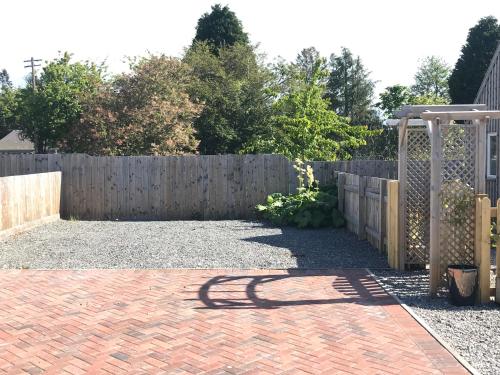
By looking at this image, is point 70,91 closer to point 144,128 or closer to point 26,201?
point 144,128

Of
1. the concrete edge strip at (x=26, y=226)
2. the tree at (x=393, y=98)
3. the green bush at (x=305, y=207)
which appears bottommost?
the concrete edge strip at (x=26, y=226)

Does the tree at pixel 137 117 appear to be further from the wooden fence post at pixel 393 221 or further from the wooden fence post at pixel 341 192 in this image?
the wooden fence post at pixel 393 221

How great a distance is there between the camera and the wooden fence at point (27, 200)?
38.0 ft

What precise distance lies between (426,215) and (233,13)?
3401cm

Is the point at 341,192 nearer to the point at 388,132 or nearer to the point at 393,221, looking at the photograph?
the point at 393,221

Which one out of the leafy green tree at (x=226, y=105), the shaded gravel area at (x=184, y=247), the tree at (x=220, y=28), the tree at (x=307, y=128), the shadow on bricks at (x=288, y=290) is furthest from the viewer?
the tree at (x=220, y=28)

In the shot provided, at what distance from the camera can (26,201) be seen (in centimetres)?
1272

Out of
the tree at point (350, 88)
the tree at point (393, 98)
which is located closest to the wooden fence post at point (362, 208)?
the tree at point (393, 98)

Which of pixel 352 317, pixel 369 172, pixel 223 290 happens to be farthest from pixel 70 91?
pixel 352 317

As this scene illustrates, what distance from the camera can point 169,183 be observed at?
604 inches

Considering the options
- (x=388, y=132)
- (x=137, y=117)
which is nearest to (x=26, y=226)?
(x=137, y=117)

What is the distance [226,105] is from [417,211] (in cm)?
1840

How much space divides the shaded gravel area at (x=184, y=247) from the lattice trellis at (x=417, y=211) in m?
0.55

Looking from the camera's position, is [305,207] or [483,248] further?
[305,207]
